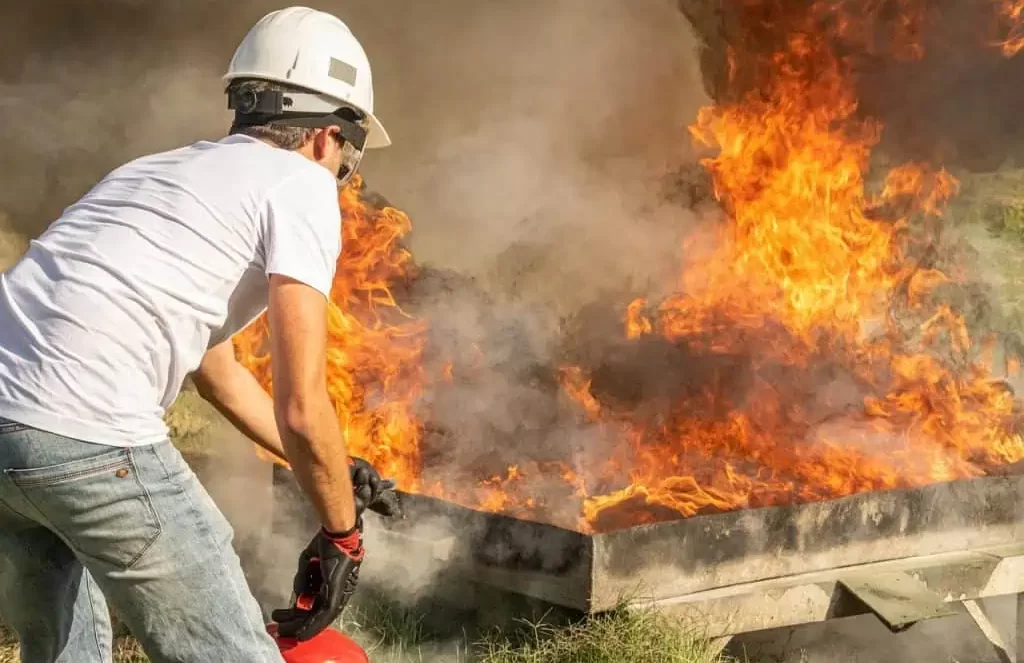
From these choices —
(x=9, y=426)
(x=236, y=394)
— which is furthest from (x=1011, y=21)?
(x=9, y=426)

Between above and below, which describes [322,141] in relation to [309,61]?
below

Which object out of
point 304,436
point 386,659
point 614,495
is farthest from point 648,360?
point 304,436

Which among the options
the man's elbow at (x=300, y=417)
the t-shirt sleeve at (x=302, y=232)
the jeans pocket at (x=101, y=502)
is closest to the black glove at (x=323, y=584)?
the man's elbow at (x=300, y=417)

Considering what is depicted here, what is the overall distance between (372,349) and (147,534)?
4140mm

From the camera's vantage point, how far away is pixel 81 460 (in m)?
2.09

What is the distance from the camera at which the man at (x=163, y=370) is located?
2.11m

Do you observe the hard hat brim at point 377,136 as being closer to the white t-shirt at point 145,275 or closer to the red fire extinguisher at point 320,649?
the white t-shirt at point 145,275

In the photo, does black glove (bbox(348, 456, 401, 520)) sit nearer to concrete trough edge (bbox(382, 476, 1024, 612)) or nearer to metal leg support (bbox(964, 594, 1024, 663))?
concrete trough edge (bbox(382, 476, 1024, 612))

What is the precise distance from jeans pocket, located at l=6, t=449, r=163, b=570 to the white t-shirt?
0.20 feet

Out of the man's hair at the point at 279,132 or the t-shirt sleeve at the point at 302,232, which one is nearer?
the t-shirt sleeve at the point at 302,232

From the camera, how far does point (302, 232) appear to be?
222cm

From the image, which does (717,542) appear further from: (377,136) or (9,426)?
(9,426)

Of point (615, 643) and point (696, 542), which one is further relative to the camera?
point (696, 542)

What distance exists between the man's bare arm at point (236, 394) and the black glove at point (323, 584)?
0.46m
